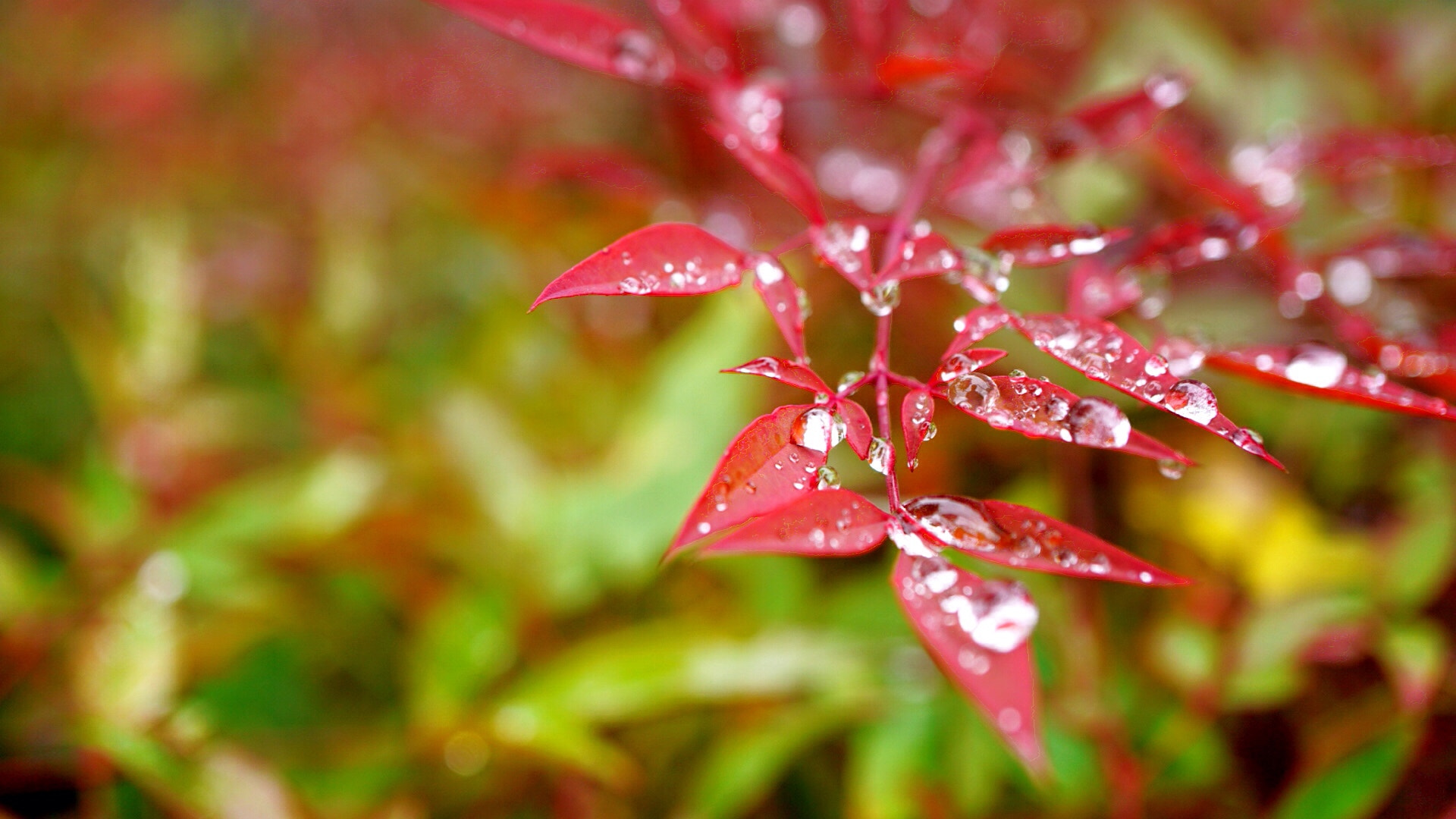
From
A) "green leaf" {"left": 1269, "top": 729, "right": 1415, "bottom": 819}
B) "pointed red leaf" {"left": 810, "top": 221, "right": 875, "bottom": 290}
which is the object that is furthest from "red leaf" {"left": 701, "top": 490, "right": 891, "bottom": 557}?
"green leaf" {"left": 1269, "top": 729, "right": 1415, "bottom": 819}

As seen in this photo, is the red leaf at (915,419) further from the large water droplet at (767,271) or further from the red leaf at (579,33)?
the red leaf at (579,33)

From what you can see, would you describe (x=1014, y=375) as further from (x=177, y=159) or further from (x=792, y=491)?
(x=177, y=159)

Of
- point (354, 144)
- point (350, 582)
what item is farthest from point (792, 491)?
point (354, 144)

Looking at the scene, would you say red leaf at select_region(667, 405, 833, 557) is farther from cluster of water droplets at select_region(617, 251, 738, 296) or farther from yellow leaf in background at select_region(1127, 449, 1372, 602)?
yellow leaf in background at select_region(1127, 449, 1372, 602)

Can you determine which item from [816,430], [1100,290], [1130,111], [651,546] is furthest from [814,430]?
[651,546]

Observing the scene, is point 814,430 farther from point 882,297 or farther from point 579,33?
point 579,33

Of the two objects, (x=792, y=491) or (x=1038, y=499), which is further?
(x=1038, y=499)

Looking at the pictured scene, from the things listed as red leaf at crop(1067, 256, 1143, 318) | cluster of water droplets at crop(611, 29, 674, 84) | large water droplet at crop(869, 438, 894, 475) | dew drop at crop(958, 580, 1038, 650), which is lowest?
dew drop at crop(958, 580, 1038, 650)
